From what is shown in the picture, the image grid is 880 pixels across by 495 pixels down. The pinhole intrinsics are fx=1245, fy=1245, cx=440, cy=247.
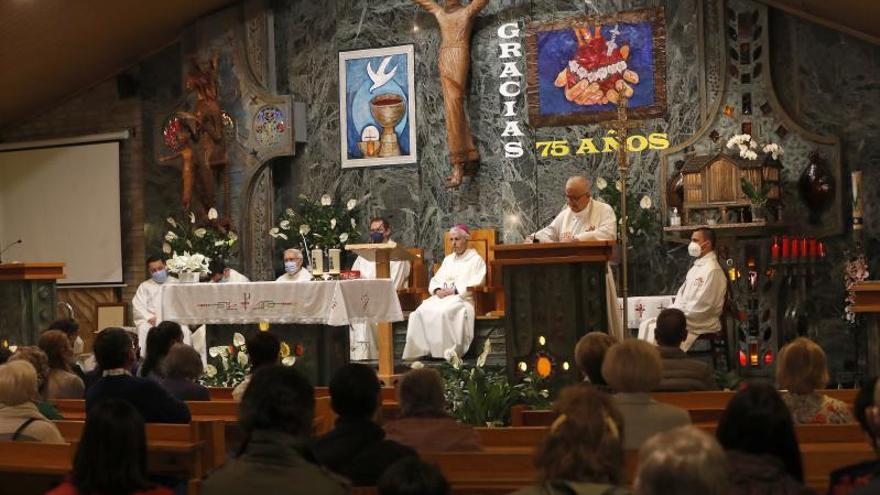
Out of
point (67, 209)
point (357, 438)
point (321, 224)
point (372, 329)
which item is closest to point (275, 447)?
point (357, 438)

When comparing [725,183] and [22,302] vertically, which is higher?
[725,183]

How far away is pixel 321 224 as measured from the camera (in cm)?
1305

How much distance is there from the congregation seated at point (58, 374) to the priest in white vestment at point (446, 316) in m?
4.60

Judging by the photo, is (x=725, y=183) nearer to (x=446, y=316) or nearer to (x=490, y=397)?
(x=446, y=316)

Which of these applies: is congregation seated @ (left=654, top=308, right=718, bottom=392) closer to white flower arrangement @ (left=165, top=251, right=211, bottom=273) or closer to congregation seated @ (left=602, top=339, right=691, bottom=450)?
congregation seated @ (left=602, top=339, right=691, bottom=450)

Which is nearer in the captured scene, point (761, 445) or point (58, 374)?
point (761, 445)

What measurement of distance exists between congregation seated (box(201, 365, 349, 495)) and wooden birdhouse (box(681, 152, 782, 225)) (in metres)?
8.18

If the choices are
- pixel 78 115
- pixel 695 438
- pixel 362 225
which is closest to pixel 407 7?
pixel 362 225

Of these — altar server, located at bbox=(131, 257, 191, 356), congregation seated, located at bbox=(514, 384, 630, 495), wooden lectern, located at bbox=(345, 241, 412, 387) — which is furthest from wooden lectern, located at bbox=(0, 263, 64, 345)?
congregation seated, located at bbox=(514, 384, 630, 495)

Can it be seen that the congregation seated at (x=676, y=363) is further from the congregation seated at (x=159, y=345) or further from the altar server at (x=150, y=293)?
the altar server at (x=150, y=293)

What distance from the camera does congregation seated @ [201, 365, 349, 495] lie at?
3293mm

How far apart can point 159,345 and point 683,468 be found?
4.74m

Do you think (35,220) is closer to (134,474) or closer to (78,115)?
(78,115)

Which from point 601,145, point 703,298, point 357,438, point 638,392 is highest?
point 601,145
